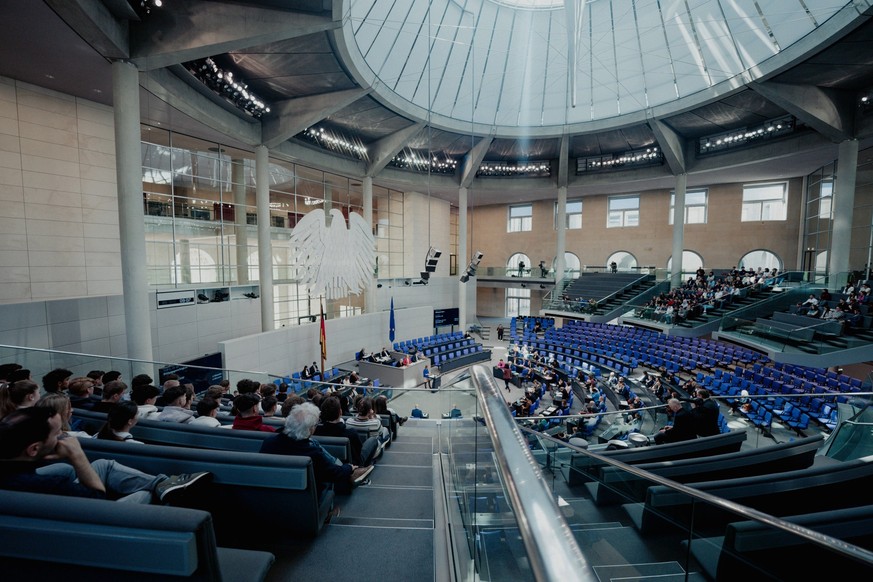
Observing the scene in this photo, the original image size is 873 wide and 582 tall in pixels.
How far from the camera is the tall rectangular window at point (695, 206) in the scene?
24.8 meters

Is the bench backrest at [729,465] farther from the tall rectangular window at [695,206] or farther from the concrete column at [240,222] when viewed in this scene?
the tall rectangular window at [695,206]

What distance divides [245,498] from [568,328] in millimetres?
20089

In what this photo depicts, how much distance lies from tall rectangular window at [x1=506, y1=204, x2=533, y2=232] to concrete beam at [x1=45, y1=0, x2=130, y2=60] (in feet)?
88.2

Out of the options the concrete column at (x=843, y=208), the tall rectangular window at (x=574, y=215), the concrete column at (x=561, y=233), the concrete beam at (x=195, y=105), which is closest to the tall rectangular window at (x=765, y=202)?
the concrete column at (x=843, y=208)

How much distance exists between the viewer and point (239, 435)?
9.61ft

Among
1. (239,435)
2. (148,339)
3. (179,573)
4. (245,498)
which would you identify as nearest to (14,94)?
(148,339)

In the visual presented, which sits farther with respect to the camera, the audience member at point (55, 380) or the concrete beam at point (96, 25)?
the concrete beam at point (96, 25)

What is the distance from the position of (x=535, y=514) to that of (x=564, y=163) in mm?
25361

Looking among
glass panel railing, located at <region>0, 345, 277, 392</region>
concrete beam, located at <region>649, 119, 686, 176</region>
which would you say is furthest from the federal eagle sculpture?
concrete beam, located at <region>649, 119, 686, 176</region>

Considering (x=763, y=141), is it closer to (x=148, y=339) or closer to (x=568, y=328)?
(x=568, y=328)

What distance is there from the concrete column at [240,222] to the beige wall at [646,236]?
19.8 m

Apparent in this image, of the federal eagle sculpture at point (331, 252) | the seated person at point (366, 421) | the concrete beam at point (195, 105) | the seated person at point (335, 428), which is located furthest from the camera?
the concrete beam at point (195, 105)

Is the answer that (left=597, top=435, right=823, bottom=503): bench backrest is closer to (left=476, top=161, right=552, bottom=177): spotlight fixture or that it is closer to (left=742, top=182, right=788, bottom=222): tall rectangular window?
(left=476, top=161, right=552, bottom=177): spotlight fixture

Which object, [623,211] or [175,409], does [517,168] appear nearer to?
[623,211]
